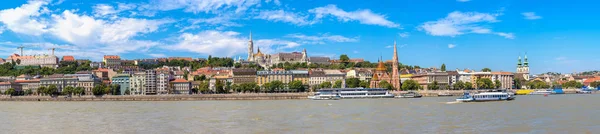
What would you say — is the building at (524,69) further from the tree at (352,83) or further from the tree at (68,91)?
the tree at (68,91)

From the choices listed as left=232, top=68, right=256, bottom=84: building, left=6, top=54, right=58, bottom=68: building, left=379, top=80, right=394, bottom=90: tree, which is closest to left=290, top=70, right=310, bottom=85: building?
left=232, top=68, right=256, bottom=84: building

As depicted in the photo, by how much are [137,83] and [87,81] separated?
6896mm

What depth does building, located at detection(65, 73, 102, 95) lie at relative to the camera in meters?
87.4

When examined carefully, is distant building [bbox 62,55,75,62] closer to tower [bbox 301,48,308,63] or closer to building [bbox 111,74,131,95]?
building [bbox 111,74,131,95]

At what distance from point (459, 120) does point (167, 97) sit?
157 feet

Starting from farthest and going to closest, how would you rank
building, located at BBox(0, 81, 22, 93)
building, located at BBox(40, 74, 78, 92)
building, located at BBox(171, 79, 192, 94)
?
1. building, located at BBox(0, 81, 22, 93)
2. building, located at BBox(40, 74, 78, 92)
3. building, located at BBox(171, 79, 192, 94)

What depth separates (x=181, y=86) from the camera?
287ft

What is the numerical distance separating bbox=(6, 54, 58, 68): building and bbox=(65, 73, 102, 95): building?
2920 centimetres

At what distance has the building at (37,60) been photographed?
118 metres

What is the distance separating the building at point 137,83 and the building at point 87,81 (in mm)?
4758

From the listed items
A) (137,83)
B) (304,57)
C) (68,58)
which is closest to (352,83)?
(137,83)

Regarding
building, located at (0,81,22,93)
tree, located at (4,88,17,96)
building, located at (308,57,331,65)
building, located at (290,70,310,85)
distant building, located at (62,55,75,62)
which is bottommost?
tree, located at (4,88,17,96)

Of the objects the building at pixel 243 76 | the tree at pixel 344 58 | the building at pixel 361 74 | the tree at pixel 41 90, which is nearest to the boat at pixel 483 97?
the building at pixel 243 76

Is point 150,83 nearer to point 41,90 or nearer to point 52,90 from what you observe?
point 52,90
